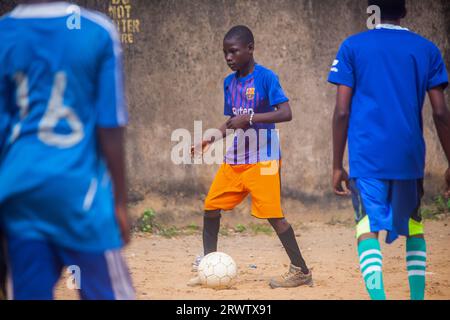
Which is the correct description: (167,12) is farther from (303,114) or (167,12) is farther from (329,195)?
(329,195)

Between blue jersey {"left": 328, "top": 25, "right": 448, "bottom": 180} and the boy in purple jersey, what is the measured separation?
141cm

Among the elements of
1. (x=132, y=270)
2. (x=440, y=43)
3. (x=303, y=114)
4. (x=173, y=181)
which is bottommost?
(x=132, y=270)

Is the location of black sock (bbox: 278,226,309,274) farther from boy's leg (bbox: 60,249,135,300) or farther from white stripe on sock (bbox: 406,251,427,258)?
boy's leg (bbox: 60,249,135,300)

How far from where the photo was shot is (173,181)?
787cm

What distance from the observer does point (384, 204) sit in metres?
4.01

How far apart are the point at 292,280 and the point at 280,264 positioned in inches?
36.3

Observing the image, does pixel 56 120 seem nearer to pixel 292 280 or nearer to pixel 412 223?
pixel 412 223

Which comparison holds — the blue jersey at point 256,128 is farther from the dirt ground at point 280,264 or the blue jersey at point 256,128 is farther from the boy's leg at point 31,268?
the boy's leg at point 31,268

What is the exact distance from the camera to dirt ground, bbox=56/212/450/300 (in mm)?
5371

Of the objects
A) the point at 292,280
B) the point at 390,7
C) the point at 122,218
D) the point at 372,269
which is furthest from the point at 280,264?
the point at 122,218

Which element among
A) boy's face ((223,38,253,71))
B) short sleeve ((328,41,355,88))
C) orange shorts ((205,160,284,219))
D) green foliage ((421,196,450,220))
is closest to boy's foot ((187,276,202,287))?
orange shorts ((205,160,284,219))

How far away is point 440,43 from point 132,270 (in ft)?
12.9
